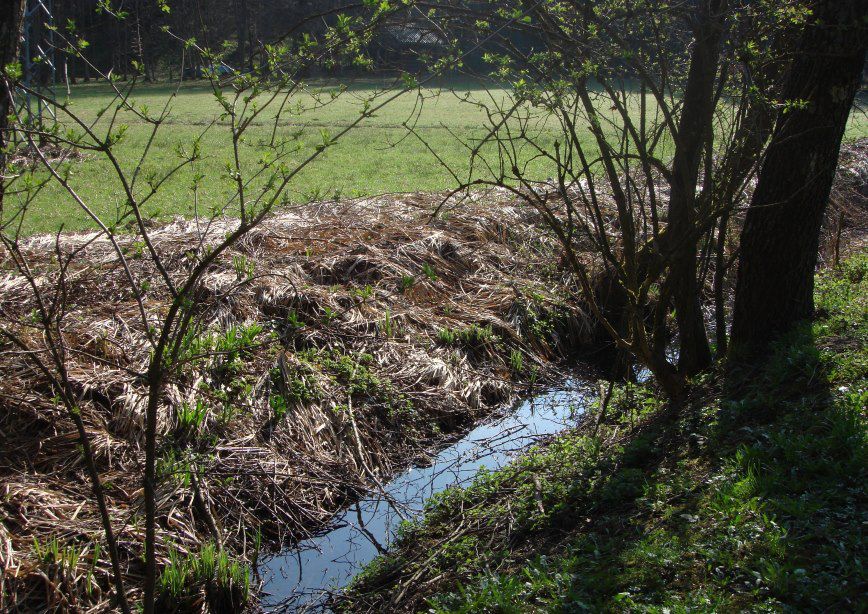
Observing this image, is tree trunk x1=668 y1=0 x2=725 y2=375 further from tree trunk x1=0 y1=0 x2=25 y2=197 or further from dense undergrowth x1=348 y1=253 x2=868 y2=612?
tree trunk x1=0 y1=0 x2=25 y2=197

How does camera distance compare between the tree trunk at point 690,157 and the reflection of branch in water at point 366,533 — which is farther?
the tree trunk at point 690,157

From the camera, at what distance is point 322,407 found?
576 cm

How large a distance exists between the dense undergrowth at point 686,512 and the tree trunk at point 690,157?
648 millimetres

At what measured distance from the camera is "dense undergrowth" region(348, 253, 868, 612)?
10.4ft

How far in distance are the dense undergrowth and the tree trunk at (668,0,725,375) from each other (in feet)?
2.13

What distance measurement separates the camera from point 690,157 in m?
5.11

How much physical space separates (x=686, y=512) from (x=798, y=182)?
8.37 feet

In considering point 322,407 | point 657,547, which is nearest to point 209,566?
point 322,407

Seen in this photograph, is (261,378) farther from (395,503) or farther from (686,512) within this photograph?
(686,512)

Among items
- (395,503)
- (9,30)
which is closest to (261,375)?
(395,503)

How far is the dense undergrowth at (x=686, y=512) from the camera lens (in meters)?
3.17

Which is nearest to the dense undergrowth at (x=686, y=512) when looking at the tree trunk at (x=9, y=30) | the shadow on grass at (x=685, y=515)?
the shadow on grass at (x=685, y=515)

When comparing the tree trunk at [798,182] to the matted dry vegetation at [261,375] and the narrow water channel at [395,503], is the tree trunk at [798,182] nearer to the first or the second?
the narrow water channel at [395,503]

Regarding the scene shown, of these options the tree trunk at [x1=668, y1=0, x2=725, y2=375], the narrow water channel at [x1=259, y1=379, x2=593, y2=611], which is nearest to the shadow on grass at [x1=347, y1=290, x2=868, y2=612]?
the narrow water channel at [x1=259, y1=379, x2=593, y2=611]
